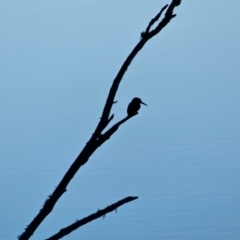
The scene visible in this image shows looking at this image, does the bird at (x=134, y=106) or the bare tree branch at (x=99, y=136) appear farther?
the bird at (x=134, y=106)

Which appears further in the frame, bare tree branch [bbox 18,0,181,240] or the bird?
the bird

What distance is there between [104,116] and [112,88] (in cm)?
7

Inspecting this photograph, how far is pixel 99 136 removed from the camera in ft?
1.97

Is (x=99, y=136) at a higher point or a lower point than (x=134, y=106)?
lower

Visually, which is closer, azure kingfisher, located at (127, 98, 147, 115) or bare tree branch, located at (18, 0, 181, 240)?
bare tree branch, located at (18, 0, 181, 240)

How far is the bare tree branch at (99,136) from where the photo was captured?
53 centimetres

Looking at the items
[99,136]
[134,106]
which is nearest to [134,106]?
[134,106]

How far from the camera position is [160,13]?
0.62 metres

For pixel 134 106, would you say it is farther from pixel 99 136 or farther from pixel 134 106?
pixel 99 136

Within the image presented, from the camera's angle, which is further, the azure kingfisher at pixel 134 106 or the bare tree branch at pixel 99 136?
the azure kingfisher at pixel 134 106

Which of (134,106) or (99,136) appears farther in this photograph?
(134,106)

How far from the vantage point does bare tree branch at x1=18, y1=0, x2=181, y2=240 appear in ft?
1.75

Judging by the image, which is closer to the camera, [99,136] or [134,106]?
[99,136]

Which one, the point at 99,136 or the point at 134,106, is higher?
the point at 134,106
